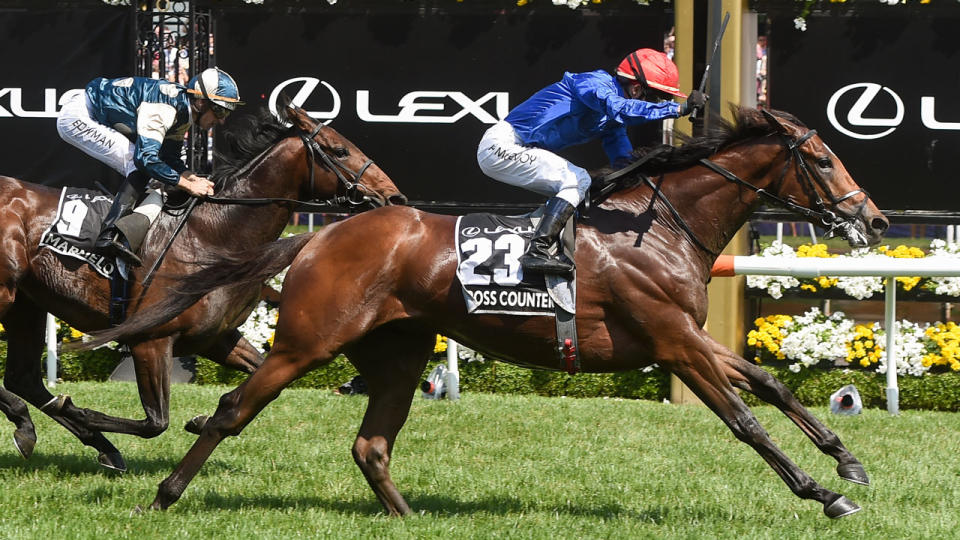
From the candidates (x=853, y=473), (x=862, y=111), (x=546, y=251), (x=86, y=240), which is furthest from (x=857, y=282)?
(x=86, y=240)

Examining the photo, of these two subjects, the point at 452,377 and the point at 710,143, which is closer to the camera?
the point at 710,143

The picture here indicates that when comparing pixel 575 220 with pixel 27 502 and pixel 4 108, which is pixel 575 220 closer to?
pixel 27 502

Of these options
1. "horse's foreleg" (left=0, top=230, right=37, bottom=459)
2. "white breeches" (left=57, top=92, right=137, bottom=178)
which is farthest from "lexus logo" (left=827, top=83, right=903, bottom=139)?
"horse's foreleg" (left=0, top=230, right=37, bottom=459)

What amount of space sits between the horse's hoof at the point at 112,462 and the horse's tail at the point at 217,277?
2.96ft

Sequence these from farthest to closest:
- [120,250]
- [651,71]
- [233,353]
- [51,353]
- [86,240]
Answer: [51,353] < [233,353] < [86,240] < [120,250] < [651,71]

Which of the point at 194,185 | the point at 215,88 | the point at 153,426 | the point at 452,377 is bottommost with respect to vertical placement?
the point at 452,377

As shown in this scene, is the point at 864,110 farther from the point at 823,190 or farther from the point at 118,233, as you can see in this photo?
the point at 118,233

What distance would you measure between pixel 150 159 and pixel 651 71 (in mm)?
2344

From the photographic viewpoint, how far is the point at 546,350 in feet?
16.8

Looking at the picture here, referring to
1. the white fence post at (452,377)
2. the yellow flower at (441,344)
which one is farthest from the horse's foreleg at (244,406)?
the yellow flower at (441,344)

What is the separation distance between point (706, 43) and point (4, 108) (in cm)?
491

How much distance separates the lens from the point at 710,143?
17.6ft

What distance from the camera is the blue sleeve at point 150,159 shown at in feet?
19.3

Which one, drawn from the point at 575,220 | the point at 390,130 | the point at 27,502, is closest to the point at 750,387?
the point at 575,220
